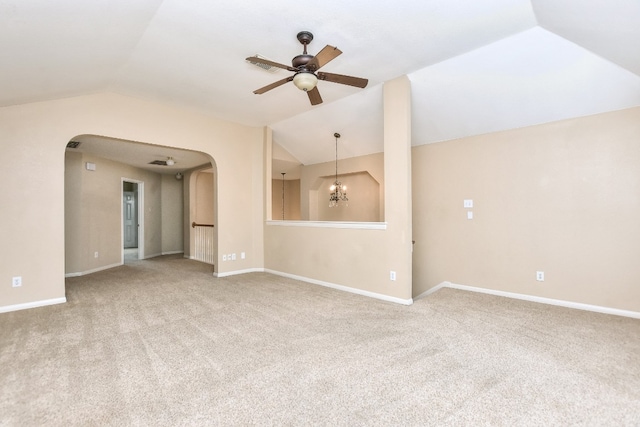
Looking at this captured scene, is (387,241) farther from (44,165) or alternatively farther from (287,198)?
(287,198)

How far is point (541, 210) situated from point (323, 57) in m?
3.43

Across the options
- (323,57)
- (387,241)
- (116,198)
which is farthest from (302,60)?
(116,198)

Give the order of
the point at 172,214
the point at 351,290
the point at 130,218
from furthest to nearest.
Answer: the point at 130,218 < the point at 172,214 < the point at 351,290

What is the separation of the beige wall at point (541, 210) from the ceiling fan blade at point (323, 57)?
117 inches

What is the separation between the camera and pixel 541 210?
3.93m

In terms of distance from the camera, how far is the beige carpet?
174cm

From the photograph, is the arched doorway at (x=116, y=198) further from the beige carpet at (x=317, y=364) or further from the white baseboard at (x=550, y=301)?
the white baseboard at (x=550, y=301)

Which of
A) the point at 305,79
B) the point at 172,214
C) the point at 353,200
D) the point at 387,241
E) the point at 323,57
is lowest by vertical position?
the point at 387,241

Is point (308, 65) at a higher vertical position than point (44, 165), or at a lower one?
higher

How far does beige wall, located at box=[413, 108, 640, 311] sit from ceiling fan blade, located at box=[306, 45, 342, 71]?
2.98 meters

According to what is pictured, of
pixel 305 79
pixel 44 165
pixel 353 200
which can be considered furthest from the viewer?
pixel 353 200

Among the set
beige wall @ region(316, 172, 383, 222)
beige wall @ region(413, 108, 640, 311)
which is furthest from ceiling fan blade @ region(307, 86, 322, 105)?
beige wall @ region(316, 172, 383, 222)

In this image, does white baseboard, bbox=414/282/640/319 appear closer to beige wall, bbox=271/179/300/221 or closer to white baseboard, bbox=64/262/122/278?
white baseboard, bbox=64/262/122/278

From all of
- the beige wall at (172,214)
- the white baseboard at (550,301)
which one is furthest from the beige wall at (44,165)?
the white baseboard at (550,301)
